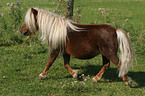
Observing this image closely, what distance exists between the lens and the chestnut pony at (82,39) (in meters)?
5.26

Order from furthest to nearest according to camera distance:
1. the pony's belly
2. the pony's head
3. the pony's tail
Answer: the pony's head, the pony's belly, the pony's tail

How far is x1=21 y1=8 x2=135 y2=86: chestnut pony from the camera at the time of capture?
17.3 feet

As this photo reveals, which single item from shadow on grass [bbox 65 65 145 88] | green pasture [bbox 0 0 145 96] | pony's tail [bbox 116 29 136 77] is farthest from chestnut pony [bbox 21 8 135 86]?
shadow on grass [bbox 65 65 145 88]

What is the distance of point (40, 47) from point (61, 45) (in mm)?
3088

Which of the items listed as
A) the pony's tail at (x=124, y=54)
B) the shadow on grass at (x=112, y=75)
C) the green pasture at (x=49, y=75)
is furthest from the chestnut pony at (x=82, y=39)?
the shadow on grass at (x=112, y=75)

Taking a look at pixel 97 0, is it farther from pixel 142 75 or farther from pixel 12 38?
pixel 142 75

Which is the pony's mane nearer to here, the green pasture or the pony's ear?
the pony's ear

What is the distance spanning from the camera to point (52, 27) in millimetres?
5551

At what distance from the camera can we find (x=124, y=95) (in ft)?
16.5

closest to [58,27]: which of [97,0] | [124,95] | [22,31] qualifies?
[22,31]

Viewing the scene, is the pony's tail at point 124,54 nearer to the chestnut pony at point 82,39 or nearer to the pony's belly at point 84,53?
the chestnut pony at point 82,39

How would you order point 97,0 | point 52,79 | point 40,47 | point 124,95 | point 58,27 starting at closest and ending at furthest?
point 124,95, point 58,27, point 52,79, point 40,47, point 97,0

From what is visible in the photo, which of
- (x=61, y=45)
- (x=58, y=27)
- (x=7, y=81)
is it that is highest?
(x=58, y=27)

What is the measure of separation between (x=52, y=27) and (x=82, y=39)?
2.57 feet
